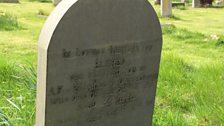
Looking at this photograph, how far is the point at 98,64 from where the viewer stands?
330 cm

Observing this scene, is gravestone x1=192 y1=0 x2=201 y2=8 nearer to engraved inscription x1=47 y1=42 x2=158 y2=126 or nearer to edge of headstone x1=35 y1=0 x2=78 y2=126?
engraved inscription x1=47 y1=42 x2=158 y2=126

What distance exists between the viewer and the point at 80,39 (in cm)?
313

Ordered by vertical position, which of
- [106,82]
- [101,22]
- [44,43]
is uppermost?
[101,22]

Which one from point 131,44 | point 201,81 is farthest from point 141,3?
point 201,81

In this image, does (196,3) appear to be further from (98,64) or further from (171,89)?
(98,64)

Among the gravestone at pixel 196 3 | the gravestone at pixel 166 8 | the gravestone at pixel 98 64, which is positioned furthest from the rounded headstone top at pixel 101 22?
the gravestone at pixel 196 3

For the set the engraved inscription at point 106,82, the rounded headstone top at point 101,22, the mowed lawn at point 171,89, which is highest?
the rounded headstone top at point 101,22

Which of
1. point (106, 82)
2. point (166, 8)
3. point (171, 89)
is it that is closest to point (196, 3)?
point (166, 8)

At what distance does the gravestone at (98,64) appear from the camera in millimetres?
3033

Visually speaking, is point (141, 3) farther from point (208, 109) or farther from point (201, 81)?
point (201, 81)

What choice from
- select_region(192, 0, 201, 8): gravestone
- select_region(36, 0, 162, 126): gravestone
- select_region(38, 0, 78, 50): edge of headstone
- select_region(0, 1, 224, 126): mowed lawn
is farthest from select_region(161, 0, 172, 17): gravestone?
select_region(38, 0, 78, 50): edge of headstone

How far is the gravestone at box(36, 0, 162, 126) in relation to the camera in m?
3.03

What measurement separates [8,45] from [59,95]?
17.7ft

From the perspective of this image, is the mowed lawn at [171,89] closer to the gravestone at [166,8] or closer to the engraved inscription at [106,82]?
the engraved inscription at [106,82]
